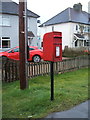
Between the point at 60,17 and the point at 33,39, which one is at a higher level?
the point at 60,17

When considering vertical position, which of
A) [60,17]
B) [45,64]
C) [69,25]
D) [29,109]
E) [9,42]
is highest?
[60,17]

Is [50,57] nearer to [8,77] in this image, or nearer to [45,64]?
[8,77]

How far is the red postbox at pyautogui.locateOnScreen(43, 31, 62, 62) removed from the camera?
14.7 ft

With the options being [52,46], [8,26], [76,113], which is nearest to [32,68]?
[52,46]

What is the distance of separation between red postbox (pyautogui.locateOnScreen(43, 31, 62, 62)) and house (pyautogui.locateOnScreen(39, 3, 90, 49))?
23831 millimetres

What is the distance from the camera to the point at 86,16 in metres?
33.2

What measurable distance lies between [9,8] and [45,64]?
1548 centimetres

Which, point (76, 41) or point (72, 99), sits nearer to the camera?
point (72, 99)

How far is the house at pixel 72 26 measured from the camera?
28.3 m

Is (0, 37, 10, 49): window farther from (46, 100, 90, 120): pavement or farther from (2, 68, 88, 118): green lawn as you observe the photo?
(46, 100, 90, 120): pavement

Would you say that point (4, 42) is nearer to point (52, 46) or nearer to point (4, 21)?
point (4, 21)

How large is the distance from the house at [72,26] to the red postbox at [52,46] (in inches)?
938

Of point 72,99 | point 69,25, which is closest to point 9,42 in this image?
point 69,25

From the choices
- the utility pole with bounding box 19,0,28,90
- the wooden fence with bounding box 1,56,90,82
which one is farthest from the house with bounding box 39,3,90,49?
the utility pole with bounding box 19,0,28,90
